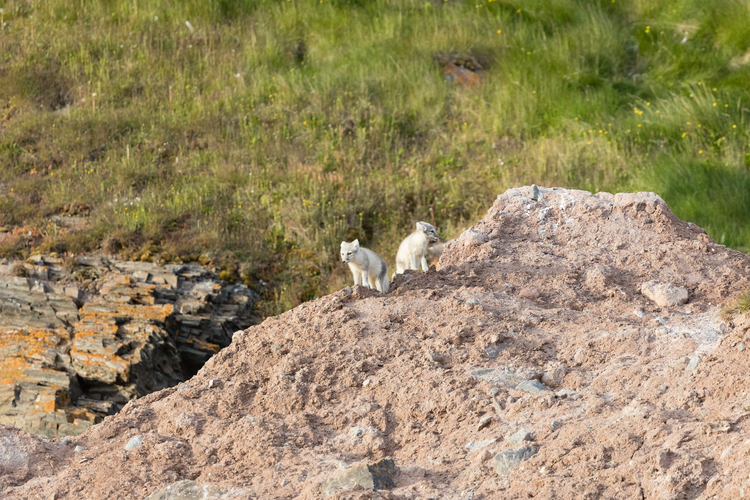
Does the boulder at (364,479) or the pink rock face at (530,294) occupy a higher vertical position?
the boulder at (364,479)

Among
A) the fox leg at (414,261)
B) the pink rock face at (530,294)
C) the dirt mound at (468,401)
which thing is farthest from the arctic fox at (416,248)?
the pink rock face at (530,294)

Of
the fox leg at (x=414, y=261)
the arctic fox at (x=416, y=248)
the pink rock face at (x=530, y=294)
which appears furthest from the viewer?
the fox leg at (x=414, y=261)

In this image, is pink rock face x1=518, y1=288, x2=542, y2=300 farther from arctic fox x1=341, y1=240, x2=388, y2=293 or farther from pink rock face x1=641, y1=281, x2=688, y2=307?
arctic fox x1=341, y1=240, x2=388, y2=293

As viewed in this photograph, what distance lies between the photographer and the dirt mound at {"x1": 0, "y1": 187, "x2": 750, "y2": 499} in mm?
3119

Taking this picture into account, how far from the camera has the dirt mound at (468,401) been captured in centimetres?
312

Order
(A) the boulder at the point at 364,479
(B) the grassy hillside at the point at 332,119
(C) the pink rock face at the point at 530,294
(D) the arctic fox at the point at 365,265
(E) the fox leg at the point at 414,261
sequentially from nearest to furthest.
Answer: (A) the boulder at the point at 364,479 → (C) the pink rock face at the point at 530,294 → (D) the arctic fox at the point at 365,265 → (E) the fox leg at the point at 414,261 → (B) the grassy hillside at the point at 332,119

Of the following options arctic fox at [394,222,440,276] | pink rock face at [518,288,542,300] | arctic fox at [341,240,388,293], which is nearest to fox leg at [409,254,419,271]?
arctic fox at [394,222,440,276]

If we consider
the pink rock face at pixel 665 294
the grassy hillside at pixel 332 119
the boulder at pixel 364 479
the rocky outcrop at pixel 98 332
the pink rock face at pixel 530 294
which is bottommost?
the rocky outcrop at pixel 98 332

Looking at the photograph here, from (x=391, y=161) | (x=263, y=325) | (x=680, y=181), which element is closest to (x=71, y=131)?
(x=391, y=161)

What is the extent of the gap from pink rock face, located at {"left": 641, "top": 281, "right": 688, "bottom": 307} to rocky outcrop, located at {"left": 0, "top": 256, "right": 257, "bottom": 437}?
4518 millimetres

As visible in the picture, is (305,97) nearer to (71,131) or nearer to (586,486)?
(71,131)

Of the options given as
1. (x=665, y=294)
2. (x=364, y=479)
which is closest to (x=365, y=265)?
(x=665, y=294)

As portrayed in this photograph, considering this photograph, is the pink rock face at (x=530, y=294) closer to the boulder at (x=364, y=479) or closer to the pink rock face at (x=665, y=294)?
the pink rock face at (x=665, y=294)

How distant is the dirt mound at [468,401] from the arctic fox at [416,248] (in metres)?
0.92
